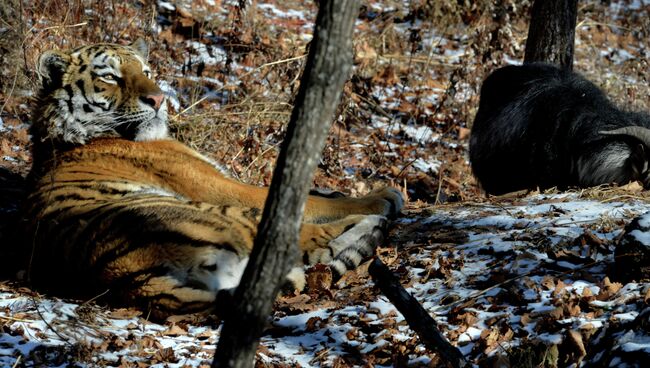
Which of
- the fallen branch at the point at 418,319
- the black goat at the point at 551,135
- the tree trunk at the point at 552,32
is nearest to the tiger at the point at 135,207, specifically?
the fallen branch at the point at 418,319

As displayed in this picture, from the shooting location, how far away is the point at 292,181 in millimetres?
2623

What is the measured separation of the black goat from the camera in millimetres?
→ 7992

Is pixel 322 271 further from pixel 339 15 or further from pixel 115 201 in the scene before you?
pixel 339 15

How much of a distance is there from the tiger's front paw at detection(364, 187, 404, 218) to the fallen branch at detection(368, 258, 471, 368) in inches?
88.8

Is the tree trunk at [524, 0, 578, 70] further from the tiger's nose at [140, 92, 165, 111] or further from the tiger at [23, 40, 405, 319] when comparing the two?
the tiger's nose at [140, 92, 165, 111]

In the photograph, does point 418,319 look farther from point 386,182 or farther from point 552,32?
point 552,32

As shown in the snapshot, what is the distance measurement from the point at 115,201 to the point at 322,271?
1.47 metres

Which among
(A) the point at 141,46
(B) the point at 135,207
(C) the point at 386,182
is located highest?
(A) the point at 141,46

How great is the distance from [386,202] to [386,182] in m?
2.95

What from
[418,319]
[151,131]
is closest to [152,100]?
[151,131]

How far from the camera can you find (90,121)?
606cm

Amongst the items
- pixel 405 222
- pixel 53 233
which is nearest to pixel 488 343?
pixel 405 222

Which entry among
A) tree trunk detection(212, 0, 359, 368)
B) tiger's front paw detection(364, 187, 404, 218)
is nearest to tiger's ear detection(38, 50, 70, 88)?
tiger's front paw detection(364, 187, 404, 218)

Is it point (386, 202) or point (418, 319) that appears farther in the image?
point (386, 202)
